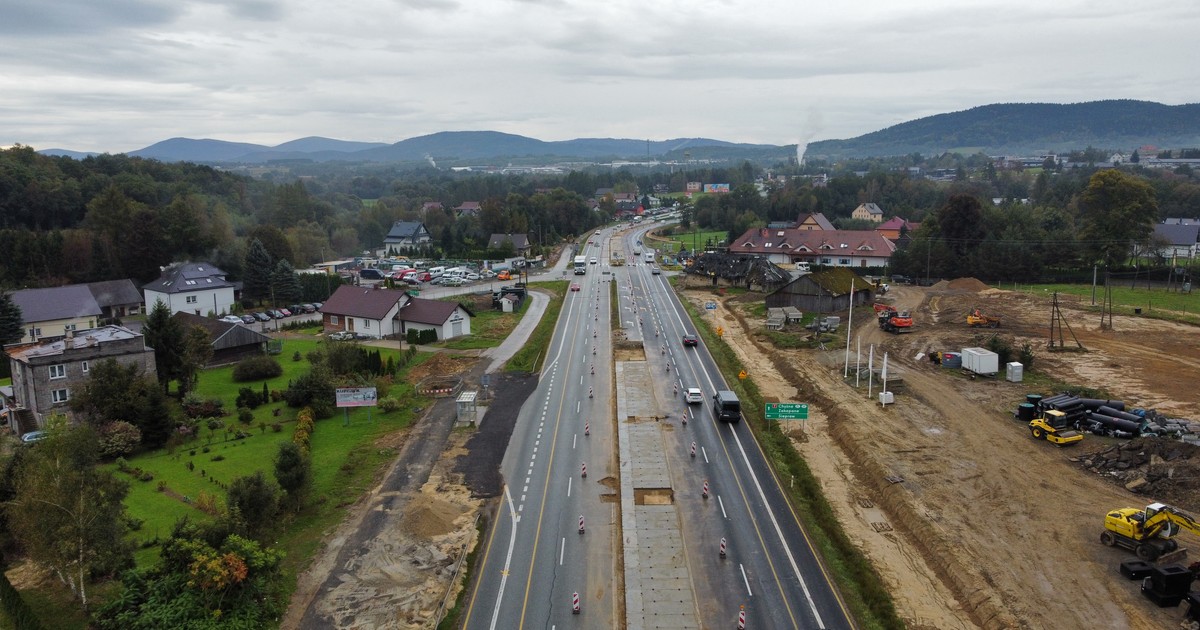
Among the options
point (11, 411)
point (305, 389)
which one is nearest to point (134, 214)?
point (11, 411)

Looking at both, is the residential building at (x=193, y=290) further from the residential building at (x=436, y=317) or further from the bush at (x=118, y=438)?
the bush at (x=118, y=438)

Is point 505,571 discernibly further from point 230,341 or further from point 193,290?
point 193,290

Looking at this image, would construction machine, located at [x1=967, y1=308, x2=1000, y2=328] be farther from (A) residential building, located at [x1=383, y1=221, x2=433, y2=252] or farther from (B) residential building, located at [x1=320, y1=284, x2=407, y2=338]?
(A) residential building, located at [x1=383, y1=221, x2=433, y2=252]

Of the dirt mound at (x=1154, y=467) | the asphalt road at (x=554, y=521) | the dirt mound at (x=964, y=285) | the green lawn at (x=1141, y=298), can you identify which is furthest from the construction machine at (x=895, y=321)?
the dirt mound at (x=1154, y=467)

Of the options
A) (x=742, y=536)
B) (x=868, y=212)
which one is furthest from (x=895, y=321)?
(x=868, y=212)

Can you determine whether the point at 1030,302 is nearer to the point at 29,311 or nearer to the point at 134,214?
the point at 29,311

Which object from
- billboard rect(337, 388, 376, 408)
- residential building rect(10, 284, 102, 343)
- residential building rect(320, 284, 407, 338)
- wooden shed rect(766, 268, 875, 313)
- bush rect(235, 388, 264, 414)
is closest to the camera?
billboard rect(337, 388, 376, 408)

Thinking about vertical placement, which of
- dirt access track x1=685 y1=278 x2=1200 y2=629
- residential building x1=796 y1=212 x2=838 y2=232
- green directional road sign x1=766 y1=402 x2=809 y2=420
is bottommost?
dirt access track x1=685 y1=278 x2=1200 y2=629

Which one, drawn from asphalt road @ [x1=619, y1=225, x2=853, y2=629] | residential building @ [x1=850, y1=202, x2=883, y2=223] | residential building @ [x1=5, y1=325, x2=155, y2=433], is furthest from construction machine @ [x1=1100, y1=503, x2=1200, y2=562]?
residential building @ [x1=850, y1=202, x2=883, y2=223]
